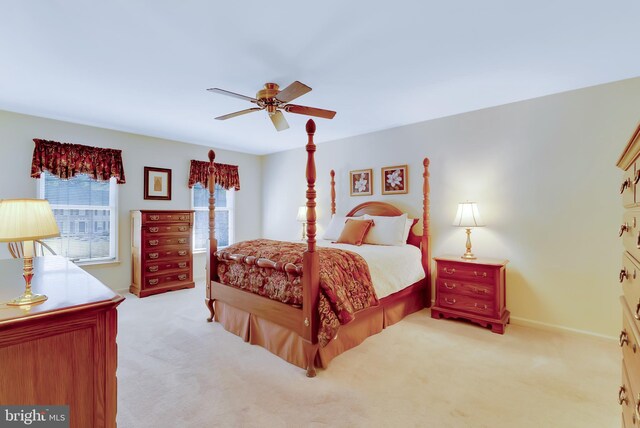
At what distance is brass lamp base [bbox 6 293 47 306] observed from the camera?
43.4 inches

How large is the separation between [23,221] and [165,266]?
3671 mm

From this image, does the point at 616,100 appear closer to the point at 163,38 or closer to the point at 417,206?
the point at 417,206

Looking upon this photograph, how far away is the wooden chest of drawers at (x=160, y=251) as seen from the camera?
4305 millimetres

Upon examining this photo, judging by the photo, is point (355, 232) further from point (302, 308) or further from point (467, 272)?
point (302, 308)

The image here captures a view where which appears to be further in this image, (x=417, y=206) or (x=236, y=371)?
(x=417, y=206)

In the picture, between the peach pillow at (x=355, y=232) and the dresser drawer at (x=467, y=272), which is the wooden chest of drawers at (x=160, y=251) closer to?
the peach pillow at (x=355, y=232)

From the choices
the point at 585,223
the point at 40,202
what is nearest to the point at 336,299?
the point at 40,202

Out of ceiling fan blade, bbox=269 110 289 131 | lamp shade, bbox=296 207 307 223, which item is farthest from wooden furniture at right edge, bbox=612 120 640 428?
lamp shade, bbox=296 207 307 223

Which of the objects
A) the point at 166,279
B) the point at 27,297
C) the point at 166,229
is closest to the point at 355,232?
the point at 166,229

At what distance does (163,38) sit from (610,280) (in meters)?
4.34

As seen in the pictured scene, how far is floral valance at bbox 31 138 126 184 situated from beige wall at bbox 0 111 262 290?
107 millimetres

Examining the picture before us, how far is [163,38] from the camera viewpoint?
2.13 metres

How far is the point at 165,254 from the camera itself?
452 cm

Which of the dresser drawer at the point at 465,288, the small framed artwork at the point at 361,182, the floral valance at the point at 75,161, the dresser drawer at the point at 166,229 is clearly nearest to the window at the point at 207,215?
the dresser drawer at the point at 166,229
